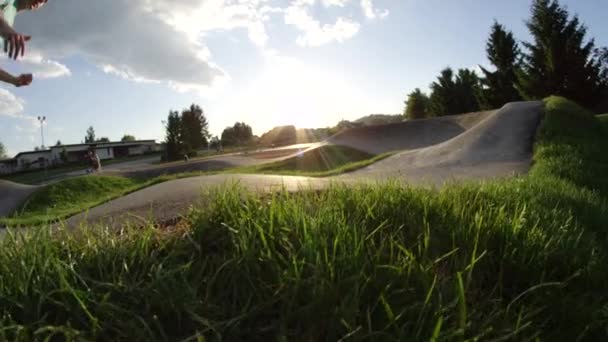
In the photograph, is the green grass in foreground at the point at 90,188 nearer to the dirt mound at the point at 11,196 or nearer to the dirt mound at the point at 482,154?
the dirt mound at the point at 11,196

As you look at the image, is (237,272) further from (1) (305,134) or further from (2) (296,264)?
(1) (305,134)

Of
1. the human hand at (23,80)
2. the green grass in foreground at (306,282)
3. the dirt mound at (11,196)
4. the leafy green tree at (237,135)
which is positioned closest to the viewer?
the green grass in foreground at (306,282)

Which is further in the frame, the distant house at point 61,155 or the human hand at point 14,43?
the distant house at point 61,155

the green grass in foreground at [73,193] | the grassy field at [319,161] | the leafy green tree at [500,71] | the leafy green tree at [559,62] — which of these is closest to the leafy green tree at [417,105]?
the leafy green tree at [500,71]

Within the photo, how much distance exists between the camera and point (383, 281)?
1772mm

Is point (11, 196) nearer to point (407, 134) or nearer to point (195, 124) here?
point (407, 134)

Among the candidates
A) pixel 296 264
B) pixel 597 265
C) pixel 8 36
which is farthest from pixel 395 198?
pixel 8 36

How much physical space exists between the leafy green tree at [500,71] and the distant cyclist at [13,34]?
33.5m

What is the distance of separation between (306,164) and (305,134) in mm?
44430

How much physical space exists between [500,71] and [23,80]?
34.5 metres

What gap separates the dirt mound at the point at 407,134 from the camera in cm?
2109

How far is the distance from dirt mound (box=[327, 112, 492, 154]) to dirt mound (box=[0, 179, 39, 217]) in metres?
15.6

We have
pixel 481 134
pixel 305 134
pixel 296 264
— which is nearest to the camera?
pixel 296 264

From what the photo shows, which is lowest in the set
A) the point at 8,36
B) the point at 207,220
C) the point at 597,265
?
the point at 597,265
